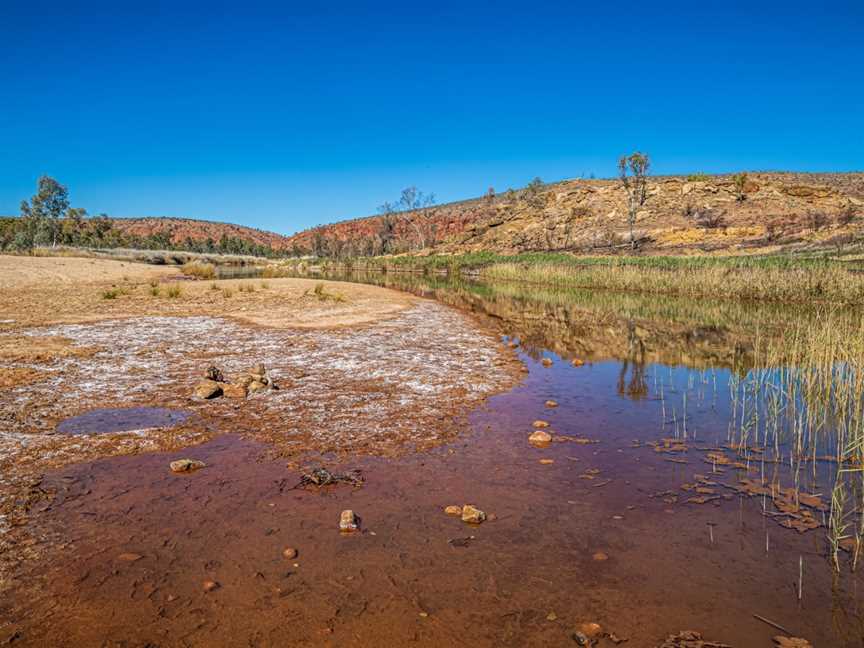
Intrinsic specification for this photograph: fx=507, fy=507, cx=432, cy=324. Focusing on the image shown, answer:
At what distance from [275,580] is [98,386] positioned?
17.7 ft

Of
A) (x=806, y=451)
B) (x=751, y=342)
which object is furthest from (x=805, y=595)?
(x=751, y=342)

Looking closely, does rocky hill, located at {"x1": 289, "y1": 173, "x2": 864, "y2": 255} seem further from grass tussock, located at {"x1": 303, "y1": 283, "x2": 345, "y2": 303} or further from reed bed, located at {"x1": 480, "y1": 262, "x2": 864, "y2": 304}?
grass tussock, located at {"x1": 303, "y1": 283, "x2": 345, "y2": 303}

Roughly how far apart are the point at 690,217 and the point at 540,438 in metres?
60.2

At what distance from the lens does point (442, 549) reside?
139 inches

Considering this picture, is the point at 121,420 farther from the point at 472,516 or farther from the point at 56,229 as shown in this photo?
the point at 56,229

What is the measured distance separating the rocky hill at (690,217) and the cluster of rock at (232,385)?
4123 cm

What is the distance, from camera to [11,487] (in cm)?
415

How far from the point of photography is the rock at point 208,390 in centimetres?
675

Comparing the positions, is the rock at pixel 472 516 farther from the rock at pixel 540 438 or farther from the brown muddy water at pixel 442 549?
the rock at pixel 540 438

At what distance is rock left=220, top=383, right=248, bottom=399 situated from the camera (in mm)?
6852

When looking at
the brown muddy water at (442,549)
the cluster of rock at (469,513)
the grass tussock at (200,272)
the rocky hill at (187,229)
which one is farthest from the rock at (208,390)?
the rocky hill at (187,229)

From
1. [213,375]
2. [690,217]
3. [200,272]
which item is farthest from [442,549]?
[690,217]

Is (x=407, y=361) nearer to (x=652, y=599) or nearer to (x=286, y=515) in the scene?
(x=286, y=515)

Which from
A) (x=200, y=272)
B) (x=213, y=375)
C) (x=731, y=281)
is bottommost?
(x=213, y=375)
